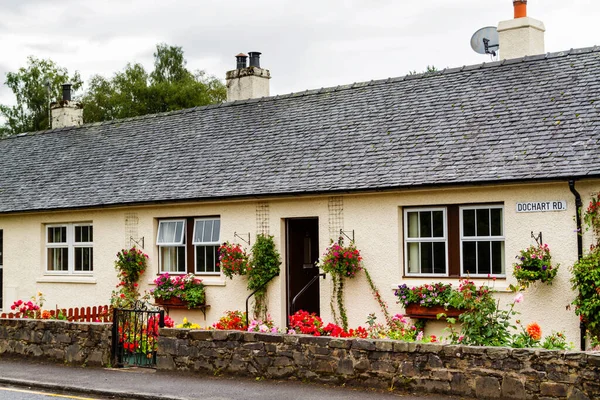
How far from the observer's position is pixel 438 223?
1552cm

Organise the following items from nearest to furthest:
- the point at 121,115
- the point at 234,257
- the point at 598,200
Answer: the point at 598,200
the point at 234,257
the point at 121,115

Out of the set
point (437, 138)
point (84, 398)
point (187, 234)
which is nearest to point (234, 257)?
point (187, 234)

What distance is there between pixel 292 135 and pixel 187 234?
128 inches

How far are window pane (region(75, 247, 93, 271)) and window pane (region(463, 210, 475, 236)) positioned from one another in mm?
9841

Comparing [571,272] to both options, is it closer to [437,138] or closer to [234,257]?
[437,138]

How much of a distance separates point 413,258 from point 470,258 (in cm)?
115

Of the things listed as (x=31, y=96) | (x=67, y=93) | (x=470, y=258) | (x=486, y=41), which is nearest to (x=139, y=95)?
(x=31, y=96)

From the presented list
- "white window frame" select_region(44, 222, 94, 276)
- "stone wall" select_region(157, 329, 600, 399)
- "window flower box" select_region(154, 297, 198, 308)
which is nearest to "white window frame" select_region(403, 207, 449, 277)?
"stone wall" select_region(157, 329, 600, 399)

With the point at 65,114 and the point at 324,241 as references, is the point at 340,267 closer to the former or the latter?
the point at 324,241

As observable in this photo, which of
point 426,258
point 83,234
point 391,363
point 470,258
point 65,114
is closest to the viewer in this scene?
point 391,363

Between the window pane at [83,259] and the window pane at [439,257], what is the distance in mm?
9213

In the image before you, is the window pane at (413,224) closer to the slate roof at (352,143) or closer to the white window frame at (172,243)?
the slate roof at (352,143)

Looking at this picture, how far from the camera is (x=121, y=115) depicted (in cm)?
5278

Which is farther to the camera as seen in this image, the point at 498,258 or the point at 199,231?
the point at 199,231
